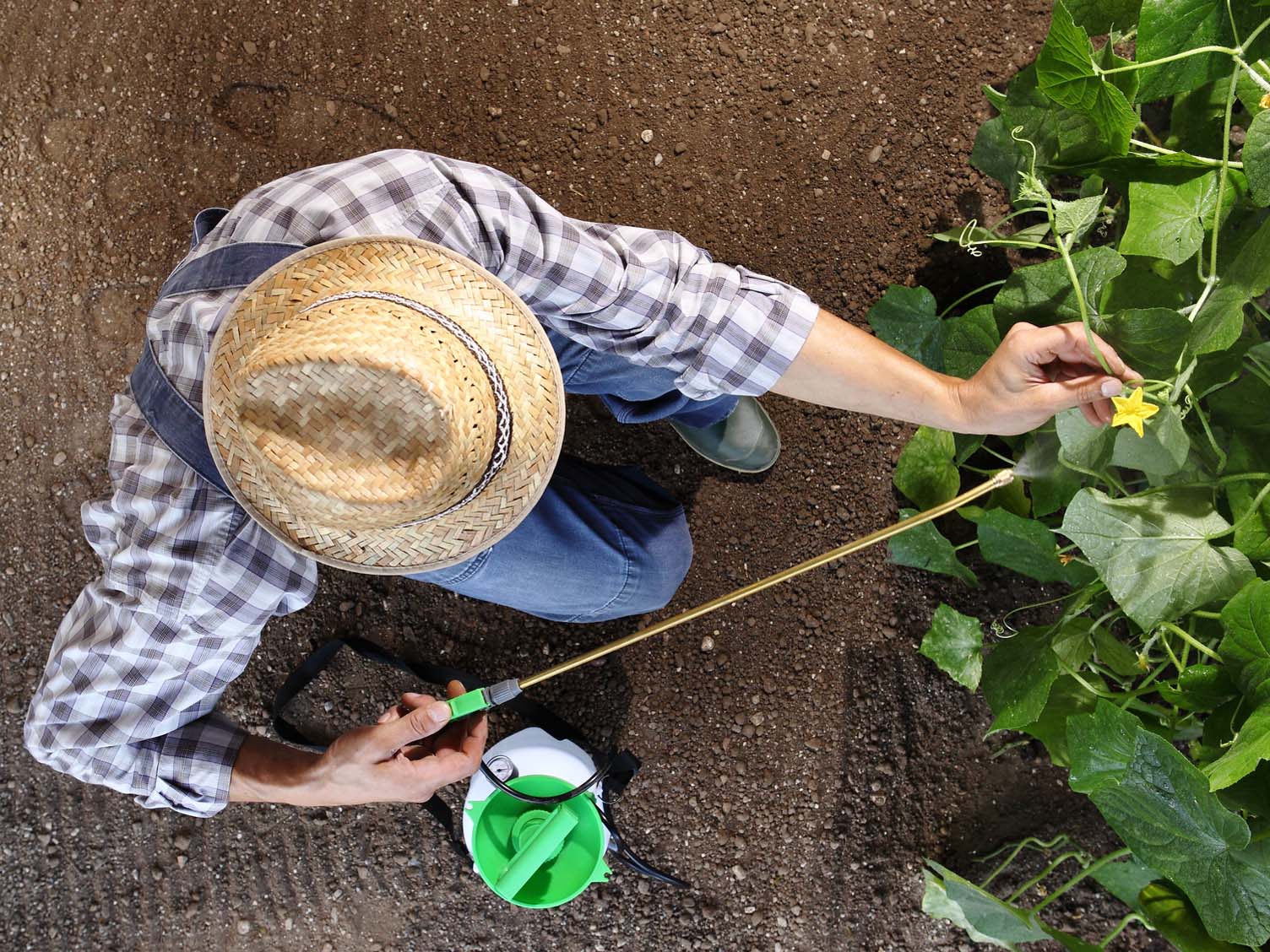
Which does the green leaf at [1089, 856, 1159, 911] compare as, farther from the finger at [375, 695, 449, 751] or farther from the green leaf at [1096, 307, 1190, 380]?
the finger at [375, 695, 449, 751]

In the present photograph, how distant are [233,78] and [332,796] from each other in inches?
44.2

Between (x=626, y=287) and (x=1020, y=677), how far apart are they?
0.70 m

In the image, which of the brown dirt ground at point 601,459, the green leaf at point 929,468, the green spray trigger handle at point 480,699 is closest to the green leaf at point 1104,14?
the brown dirt ground at point 601,459

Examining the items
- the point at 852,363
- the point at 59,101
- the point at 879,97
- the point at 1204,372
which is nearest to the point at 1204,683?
the point at 1204,372

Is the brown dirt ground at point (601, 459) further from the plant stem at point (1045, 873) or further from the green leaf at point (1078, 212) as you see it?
the green leaf at point (1078, 212)

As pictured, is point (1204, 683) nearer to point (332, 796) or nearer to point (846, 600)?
point (846, 600)

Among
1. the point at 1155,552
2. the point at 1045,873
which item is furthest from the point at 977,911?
the point at 1155,552

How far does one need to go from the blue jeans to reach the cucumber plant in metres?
0.36

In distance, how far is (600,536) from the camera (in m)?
1.24

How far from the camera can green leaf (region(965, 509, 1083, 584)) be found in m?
1.12

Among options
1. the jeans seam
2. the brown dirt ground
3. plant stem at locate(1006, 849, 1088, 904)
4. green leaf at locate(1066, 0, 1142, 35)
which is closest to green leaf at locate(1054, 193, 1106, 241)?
green leaf at locate(1066, 0, 1142, 35)

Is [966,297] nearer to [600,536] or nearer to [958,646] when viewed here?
[958,646]

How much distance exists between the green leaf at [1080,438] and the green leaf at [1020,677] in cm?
25

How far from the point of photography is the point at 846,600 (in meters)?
1.44
